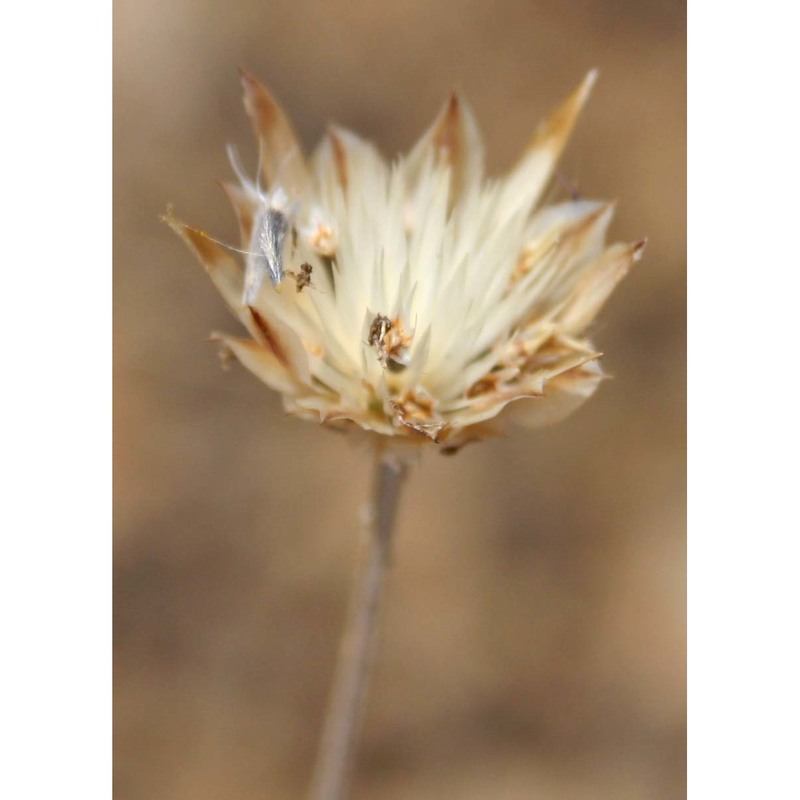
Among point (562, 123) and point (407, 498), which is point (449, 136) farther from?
point (407, 498)

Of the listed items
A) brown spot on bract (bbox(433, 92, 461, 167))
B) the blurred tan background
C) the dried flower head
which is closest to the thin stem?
the dried flower head

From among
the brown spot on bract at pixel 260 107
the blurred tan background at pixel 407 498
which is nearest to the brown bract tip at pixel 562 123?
the brown spot on bract at pixel 260 107

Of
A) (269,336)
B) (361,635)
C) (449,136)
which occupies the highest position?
(449,136)

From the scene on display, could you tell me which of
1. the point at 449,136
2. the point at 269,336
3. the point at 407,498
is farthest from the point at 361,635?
the point at 407,498

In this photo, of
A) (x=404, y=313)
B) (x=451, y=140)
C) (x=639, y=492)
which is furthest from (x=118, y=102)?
(x=639, y=492)

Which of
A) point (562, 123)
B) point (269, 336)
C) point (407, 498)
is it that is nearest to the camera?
point (269, 336)

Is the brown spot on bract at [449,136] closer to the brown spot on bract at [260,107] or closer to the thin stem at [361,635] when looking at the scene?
the brown spot on bract at [260,107]

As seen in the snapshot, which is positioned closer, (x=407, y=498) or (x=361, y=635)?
(x=361, y=635)

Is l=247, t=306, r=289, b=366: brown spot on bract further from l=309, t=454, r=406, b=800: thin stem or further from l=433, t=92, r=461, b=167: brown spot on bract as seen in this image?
l=433, t=92, r=461, b=167: brown spot on bract
